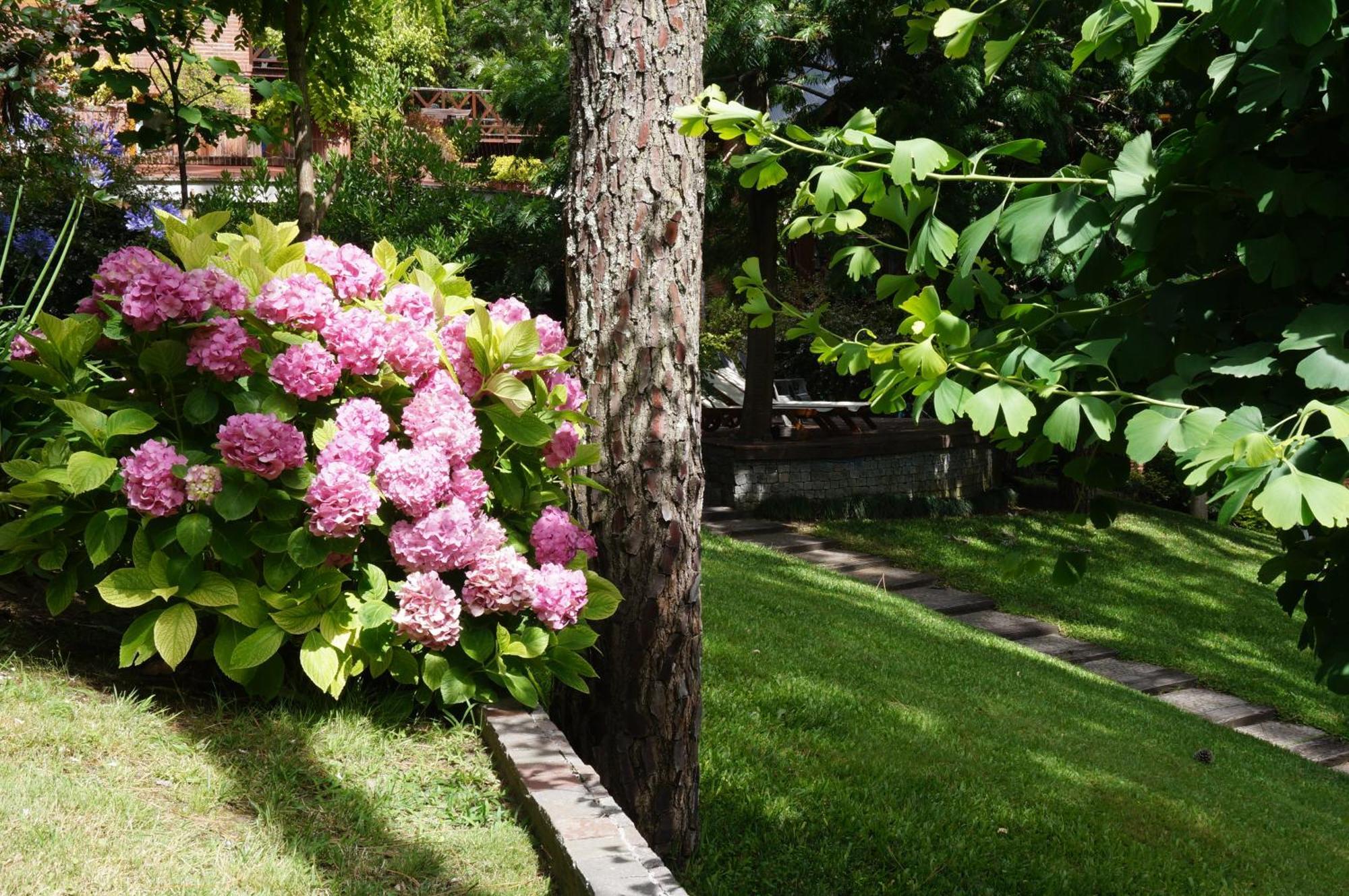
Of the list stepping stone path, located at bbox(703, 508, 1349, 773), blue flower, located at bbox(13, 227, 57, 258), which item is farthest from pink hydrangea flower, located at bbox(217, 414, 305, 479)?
stepping stone path, located at bbox(703, 508, 1349, 773)

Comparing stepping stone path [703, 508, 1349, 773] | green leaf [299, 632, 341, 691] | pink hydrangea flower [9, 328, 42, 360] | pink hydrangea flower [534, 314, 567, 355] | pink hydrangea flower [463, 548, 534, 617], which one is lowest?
stepping stone path [703, 508, 1349, 773]

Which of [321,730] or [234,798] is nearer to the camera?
[234,798]

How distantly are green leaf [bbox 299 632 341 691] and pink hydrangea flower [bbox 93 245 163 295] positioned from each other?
1.16 m

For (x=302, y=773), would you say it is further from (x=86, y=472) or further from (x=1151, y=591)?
(x=1151, y=591)

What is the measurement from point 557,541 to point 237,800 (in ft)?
3.66

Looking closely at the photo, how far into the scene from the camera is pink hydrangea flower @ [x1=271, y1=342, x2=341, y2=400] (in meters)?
3.21

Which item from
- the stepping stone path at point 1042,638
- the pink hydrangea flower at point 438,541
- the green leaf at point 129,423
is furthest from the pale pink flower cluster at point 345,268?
the stepping stone path at point 1042,638

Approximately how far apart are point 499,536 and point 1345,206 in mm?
2297

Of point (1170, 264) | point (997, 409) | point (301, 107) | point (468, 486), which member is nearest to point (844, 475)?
point (301, 107)

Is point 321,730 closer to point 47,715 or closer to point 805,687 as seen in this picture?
point 47,715

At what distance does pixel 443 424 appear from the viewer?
3328 mm

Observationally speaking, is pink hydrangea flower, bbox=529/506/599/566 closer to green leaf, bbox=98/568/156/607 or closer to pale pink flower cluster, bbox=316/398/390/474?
pale pink flower cluster, bbox=316/398/390/474

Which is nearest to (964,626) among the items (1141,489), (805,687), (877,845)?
(805,687)

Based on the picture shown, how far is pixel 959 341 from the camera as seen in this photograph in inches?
77.7
